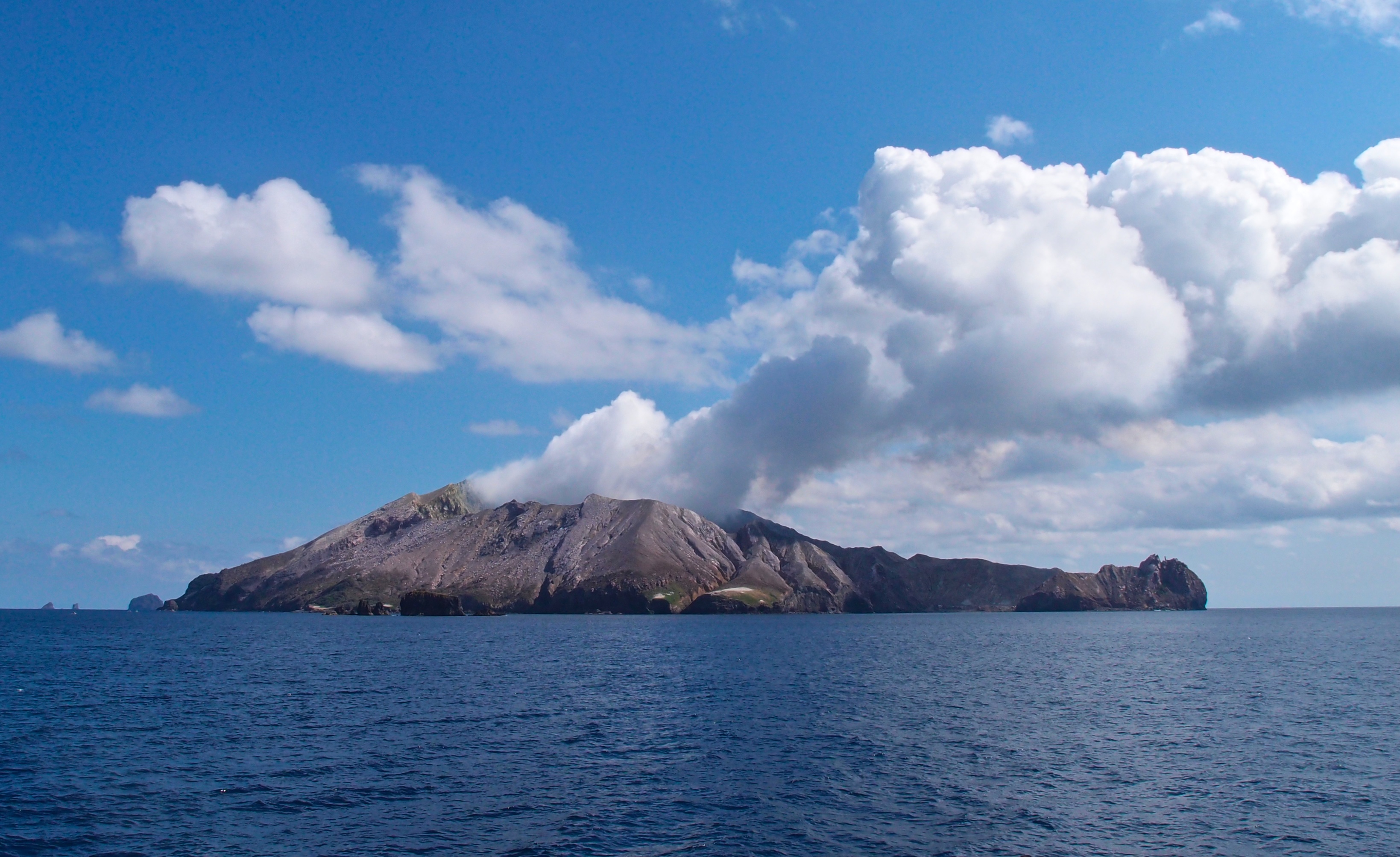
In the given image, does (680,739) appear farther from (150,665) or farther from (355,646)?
(355,646)

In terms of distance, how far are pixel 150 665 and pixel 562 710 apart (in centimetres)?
8755

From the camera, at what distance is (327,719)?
80438 millimetres

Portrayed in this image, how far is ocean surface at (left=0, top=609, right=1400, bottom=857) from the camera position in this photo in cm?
4528

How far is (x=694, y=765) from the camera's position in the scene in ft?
203

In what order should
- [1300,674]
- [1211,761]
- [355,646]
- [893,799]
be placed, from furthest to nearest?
[355,646]
[1300,674]
[1211,761]
[893,799]

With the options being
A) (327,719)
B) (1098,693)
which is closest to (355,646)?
(327,719)

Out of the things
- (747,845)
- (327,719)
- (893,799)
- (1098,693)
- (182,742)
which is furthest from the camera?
(1098,693)

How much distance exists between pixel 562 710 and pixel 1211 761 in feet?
186

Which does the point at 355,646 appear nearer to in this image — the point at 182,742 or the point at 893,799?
the point at 182,742

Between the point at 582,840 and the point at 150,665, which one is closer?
the point at 582,840

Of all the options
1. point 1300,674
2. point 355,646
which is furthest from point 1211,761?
point 355,646

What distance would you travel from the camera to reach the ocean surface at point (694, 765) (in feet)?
149

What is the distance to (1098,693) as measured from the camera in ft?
341

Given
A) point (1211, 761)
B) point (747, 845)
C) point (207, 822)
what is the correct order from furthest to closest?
point (1211, 761), point (207, 822), point (747, 845)
